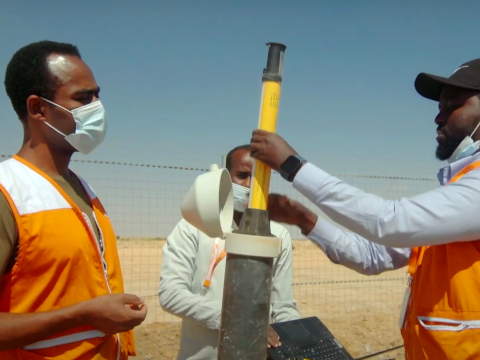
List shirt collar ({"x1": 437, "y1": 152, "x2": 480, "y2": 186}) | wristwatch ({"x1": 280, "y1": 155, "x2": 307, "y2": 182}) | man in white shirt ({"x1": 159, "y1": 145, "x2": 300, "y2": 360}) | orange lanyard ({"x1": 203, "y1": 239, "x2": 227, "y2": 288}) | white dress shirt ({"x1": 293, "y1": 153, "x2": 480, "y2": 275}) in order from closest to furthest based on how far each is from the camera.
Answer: wristwatch ({"x1": 280, "y1": 155, "x2": 307, "y2": 182}) → white dress shirt ({"x1": 293, "y1": 153, "x2": 480, "y2": 275}) → shirt collar ({"x1": 437, "y1": 152, "x2": 480, "y2": 186}) → man in white shirt ({"x1": 159, "y1": 145, "x2": 300, "y2": 360}) → orange lanyard ({"x1": 203, "y1": 239, "x2": 227, "y2": 288})

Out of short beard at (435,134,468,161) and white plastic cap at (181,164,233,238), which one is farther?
short beard at (435,134,468,161)

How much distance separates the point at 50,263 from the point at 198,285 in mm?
1352

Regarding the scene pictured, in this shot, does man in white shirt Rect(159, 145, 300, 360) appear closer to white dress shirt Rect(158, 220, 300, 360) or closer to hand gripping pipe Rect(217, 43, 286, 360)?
white dress shirt Rect(158, 220, 300, 360)

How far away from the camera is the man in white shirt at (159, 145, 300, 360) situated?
3.03m

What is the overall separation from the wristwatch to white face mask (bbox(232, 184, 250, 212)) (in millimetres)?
535

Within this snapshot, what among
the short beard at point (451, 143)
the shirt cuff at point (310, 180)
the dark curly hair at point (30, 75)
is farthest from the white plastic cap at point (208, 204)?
the short beard at point (451, 143)

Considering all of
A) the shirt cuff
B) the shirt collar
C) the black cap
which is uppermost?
the black cap

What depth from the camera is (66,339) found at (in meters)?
2.01

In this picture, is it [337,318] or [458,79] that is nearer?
[458,79]

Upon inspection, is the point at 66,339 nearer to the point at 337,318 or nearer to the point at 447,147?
the point at 447,147

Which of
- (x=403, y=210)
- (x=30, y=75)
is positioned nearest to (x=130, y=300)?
(x=30, y=75)

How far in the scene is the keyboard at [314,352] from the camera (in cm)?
206

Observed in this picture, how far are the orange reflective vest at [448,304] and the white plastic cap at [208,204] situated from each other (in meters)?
1.07

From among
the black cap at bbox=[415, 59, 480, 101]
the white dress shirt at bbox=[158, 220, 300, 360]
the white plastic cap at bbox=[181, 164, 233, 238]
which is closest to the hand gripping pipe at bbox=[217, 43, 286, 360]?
the white plastic cap at bbox=[181, 164, 233, 238]
